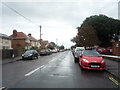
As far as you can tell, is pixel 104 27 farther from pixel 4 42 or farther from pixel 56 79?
pixel 56 79

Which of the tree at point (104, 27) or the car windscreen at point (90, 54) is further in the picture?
→ the tree at point (104, 27)

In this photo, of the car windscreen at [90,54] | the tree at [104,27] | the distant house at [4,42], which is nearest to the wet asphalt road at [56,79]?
the car windscreen at [90,54]

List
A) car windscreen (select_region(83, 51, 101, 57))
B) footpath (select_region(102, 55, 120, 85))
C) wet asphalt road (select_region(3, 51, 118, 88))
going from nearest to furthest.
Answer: wet asphalt road (select_region(3, 51, 118, 88))
footpath (select_region(102, 55, 120, 85))
car windscreen (select_region(83, 51, 101, 57))

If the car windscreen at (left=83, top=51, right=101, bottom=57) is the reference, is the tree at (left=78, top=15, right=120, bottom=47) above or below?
above

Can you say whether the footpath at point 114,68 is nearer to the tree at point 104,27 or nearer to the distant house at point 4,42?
the distant house at point 4,42

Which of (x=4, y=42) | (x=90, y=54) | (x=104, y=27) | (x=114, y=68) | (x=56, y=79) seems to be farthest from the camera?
(x=104, y=27)

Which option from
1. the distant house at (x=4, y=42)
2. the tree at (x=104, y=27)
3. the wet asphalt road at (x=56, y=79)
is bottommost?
the wet asphalt road at (x=56, y=79)

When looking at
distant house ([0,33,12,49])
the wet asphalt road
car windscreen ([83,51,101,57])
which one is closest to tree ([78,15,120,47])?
distant house ([0,33,12,49])

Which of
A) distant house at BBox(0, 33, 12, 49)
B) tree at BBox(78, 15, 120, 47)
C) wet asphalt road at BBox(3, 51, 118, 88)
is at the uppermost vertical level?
tree at BBox(78, 15, 120, 47)

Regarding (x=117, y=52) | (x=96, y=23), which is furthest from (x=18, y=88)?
(x=96, y=23)

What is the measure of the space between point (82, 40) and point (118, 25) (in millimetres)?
19497

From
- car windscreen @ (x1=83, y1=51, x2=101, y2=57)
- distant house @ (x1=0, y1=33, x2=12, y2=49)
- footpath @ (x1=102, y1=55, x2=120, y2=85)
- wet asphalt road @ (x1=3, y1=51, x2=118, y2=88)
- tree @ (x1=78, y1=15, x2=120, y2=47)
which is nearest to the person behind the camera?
wet asphalt road @ (x1=3, y1=51, x2=118, y2=88)

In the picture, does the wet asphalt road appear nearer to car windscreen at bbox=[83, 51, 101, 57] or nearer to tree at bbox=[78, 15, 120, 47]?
car windscreen at bbox=[83, 51, 101, 57]

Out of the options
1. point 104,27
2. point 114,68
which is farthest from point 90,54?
point 104,27
